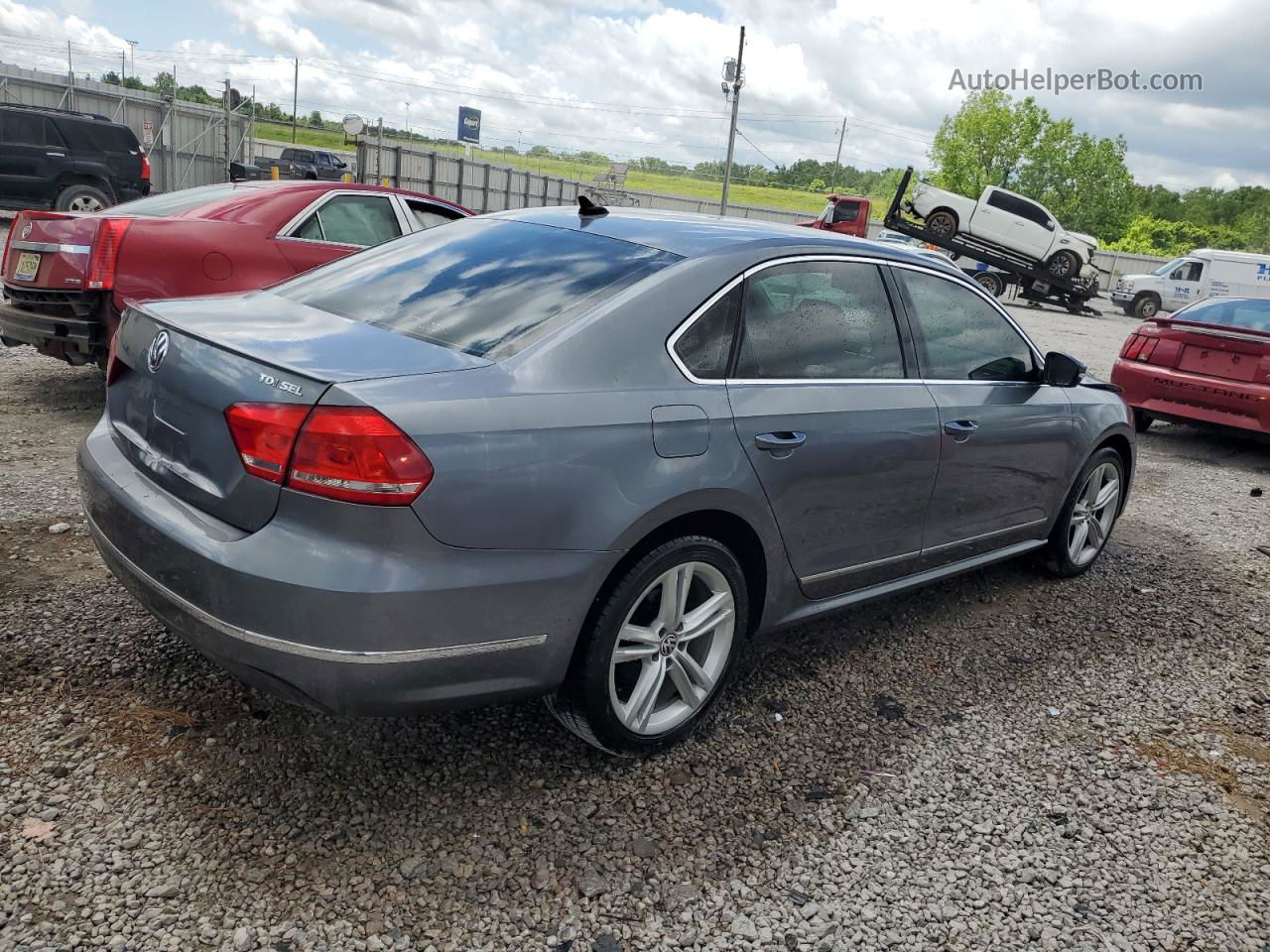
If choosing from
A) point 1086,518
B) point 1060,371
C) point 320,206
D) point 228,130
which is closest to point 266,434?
point 1060,371

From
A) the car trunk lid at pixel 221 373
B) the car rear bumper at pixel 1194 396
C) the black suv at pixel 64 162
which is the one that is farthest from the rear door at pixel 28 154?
the car rear bumper at pixel 1194 396

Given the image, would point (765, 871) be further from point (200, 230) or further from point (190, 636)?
point (200, 230)

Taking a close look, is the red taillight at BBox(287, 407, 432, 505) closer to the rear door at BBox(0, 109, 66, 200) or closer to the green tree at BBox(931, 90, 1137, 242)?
the rear door at BBox(0, 109, 66, 200)

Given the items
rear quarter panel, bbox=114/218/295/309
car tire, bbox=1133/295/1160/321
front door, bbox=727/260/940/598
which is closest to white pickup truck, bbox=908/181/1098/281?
car tire, bbox=1133/295/1160/321

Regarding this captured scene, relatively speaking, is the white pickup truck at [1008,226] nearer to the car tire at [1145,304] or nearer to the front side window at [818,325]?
the car tire at [1145,304]

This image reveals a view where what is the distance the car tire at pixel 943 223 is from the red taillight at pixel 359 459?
2897cm

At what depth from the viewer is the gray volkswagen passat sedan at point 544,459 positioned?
2.29 meters

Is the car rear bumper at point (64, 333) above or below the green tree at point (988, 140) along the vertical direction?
below

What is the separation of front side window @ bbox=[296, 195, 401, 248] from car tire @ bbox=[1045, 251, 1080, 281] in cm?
2610

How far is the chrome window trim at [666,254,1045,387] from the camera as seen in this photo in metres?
2.87

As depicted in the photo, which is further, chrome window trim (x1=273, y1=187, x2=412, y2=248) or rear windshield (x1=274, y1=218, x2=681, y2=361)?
chrome window trim (x1=273, y1=187, x2=412, y2=248)

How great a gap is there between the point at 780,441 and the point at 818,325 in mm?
556

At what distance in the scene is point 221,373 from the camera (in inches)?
97.3

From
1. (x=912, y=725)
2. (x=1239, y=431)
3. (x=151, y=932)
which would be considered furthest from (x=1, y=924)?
(x=1239, y=431)
